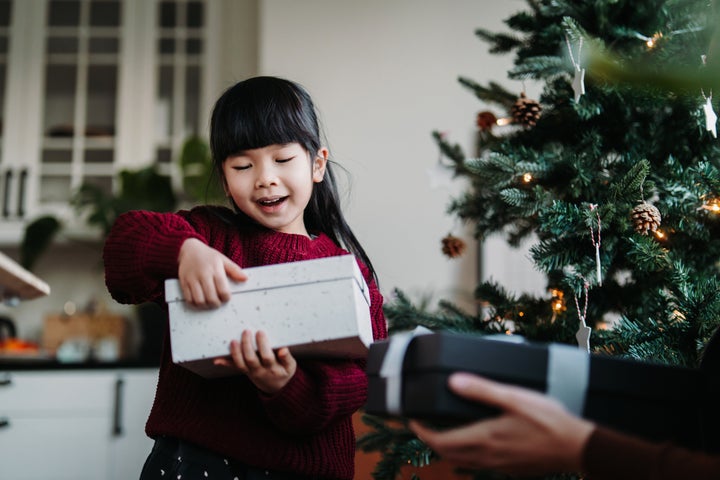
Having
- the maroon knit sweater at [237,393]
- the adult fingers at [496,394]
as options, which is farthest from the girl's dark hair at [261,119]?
the adult fingers at [496,394]

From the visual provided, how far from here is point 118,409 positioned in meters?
2.88

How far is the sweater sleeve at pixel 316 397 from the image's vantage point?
3.01ft

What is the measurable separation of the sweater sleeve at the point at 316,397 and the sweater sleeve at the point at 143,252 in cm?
20

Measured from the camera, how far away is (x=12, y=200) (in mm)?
3396

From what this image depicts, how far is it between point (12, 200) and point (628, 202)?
2958 mm

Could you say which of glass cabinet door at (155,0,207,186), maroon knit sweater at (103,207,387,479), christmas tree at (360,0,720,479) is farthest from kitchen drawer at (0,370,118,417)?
maroon knit sweater at (103,207,387,479)

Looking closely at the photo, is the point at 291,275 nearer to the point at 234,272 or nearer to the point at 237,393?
the point at 234,272

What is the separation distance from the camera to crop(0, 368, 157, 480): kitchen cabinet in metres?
2.86

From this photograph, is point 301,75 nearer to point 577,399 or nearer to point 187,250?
point 187,250

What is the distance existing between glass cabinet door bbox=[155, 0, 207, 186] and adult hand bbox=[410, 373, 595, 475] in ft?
10.0

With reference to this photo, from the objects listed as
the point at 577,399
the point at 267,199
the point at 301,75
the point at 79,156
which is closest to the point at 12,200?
the point at 79,156

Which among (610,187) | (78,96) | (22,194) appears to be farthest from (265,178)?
(78,96)

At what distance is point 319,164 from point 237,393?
366 millimetres

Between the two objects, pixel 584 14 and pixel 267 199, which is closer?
pixel 267 199
